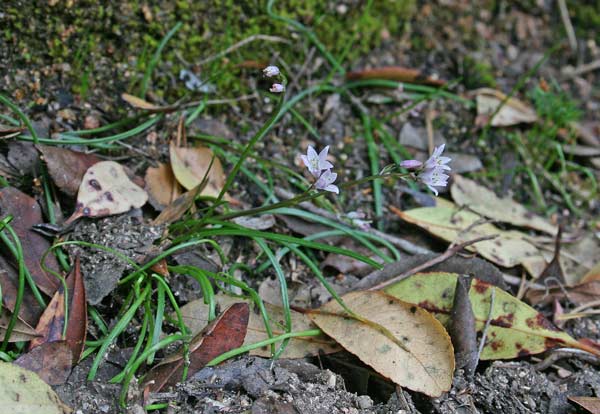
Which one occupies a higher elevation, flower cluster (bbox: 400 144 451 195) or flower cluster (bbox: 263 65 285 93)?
flower cluster (bbox: 263 65 285 93)

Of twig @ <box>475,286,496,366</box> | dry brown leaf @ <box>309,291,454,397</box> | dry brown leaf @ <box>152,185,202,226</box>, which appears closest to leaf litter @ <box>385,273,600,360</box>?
twig @ <box>475,286,496,366</box>

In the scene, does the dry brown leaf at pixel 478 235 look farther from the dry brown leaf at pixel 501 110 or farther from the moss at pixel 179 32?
the moss at pixel 179 32

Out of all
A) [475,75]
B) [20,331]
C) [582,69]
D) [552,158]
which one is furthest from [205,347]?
[582,69]

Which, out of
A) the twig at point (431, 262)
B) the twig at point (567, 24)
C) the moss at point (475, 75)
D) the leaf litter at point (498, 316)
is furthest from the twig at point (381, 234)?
the twig at point (567, 24)

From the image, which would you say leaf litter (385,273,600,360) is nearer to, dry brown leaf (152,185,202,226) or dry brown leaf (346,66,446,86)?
dry brown leaf (152,185,202,226)

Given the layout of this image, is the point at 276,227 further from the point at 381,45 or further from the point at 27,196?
the point at 381,45

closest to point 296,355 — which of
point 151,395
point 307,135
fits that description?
point 151,395
